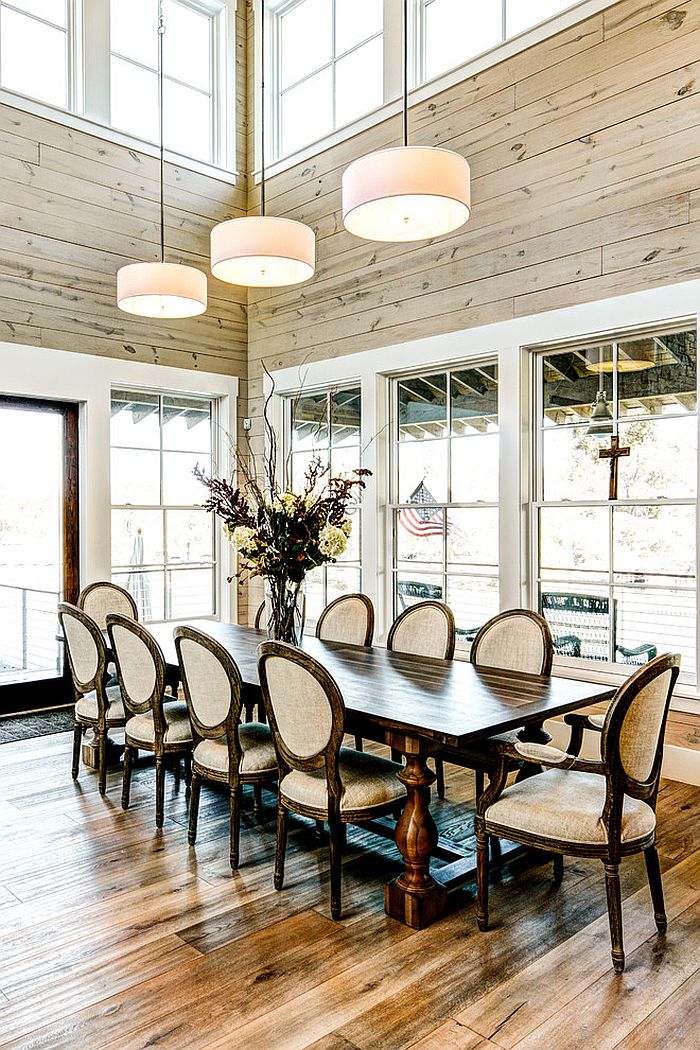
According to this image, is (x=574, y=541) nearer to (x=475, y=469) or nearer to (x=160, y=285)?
(x=475, y=469)

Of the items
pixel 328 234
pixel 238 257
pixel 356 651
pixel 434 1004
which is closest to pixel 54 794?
pixel 356 651

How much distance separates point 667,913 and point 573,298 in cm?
310

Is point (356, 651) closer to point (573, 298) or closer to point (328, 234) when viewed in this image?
point (573, 298)

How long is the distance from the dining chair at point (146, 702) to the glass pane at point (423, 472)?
2.33 metres

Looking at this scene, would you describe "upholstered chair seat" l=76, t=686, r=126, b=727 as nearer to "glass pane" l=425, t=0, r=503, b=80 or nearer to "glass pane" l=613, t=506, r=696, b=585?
"glass pane" l=613, t=506, r=696, b=585

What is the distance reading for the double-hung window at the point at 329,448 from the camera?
5.90m

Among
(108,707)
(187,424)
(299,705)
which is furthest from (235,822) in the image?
(187,424)

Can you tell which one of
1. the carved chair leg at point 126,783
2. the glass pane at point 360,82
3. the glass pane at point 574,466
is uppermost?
the glass pane at point 360,82

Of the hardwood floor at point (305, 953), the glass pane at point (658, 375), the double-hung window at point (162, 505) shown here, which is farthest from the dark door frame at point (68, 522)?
the glass pane at point (658, 375)

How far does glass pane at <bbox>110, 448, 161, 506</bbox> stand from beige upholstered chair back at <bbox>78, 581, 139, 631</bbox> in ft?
4.06

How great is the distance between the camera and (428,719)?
105 inches

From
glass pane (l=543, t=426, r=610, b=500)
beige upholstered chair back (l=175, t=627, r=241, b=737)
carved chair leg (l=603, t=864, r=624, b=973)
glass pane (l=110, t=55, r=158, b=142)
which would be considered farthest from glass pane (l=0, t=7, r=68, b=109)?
carved chair leg (l=603, t=864, r=624, b=973)

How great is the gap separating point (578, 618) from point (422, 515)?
1336 mm

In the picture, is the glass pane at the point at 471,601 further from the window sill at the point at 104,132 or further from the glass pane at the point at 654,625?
the window sill at the point at 104,132
